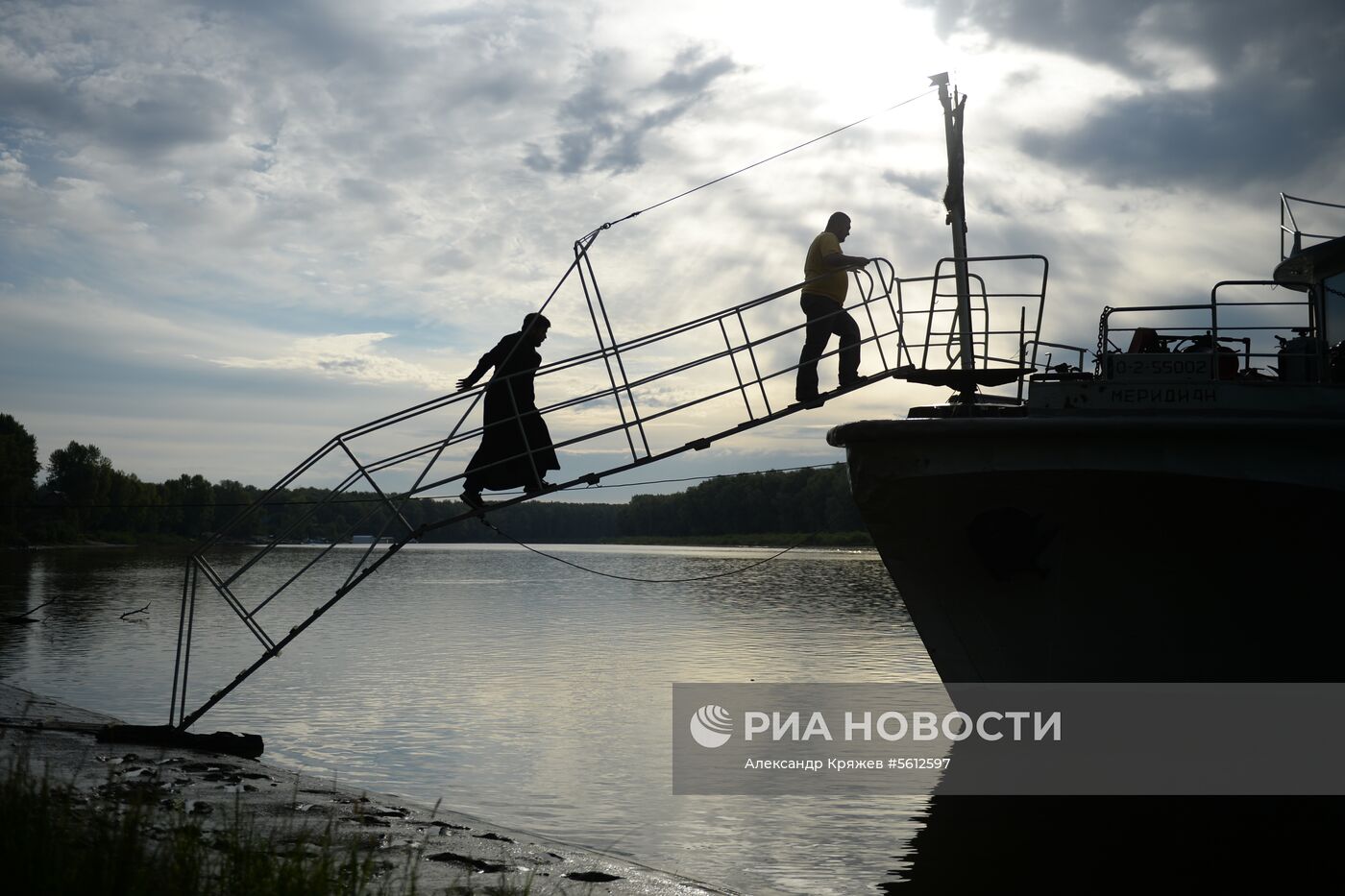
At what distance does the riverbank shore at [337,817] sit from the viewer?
22.6 feet

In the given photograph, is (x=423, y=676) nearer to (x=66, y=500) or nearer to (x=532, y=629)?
(x=532, y=629)

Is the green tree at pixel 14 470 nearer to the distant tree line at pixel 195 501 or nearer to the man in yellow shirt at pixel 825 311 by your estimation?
the distant tree line at pixel 195 501

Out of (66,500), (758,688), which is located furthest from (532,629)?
(66,500)

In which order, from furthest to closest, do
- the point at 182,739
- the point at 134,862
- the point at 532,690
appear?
the point at 532,690 → the point at 182,739 → the point at 134,862

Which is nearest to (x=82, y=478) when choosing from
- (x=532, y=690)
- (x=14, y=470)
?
(x=14, y=470)

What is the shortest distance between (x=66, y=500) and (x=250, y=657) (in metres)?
138

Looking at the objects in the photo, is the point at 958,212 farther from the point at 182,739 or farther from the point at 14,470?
the point at 14,470

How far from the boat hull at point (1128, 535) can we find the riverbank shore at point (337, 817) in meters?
4.27

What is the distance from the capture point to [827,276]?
11.4m

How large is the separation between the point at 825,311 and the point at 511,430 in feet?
11.1

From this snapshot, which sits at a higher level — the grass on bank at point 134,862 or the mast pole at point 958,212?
the mast pole at point 958,212

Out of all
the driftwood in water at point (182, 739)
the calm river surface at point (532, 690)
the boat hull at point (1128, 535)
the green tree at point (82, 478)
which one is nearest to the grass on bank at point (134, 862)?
the calm river surface at point (532, 690)

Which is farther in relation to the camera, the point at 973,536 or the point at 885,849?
the point at 973,536

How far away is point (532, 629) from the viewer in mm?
29688
